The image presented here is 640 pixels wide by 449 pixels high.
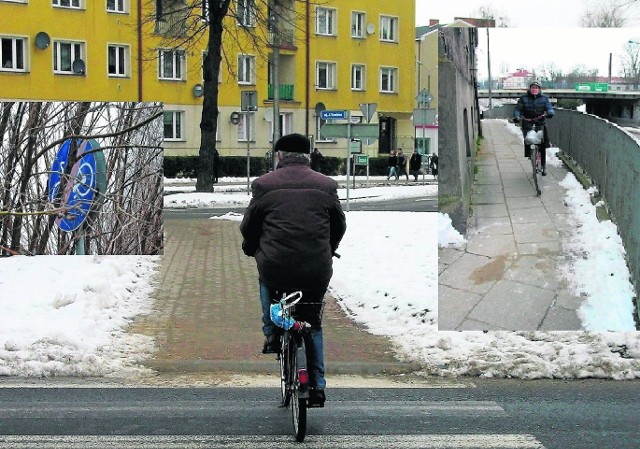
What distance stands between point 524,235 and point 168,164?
471 cm

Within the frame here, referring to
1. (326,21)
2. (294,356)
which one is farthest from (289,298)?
(326,21)

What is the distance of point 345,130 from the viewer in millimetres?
11766

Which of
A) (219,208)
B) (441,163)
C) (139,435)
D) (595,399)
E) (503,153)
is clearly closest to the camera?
(139,435)

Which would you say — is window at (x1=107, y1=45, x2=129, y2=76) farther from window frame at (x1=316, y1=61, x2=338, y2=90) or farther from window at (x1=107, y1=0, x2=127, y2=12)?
window frame at (x1=316, y1=61, x2=338, y2=90)

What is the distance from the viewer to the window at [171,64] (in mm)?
12875

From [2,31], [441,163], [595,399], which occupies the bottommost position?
[595,399]

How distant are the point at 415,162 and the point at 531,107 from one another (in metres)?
3.24

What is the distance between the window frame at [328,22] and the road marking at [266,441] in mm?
6877

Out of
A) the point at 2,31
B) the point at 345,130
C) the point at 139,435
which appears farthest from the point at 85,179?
the point at 139,435

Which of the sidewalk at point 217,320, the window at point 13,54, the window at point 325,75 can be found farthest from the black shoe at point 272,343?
the window at point 13,54

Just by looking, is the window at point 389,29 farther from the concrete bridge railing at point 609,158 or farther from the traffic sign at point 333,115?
the concrete bridge railing at point 609,158

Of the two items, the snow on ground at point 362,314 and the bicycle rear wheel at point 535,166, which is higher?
the bicycle rear wheel at point 535,166

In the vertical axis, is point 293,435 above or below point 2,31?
below

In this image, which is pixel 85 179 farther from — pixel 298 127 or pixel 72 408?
pixel 72 408
